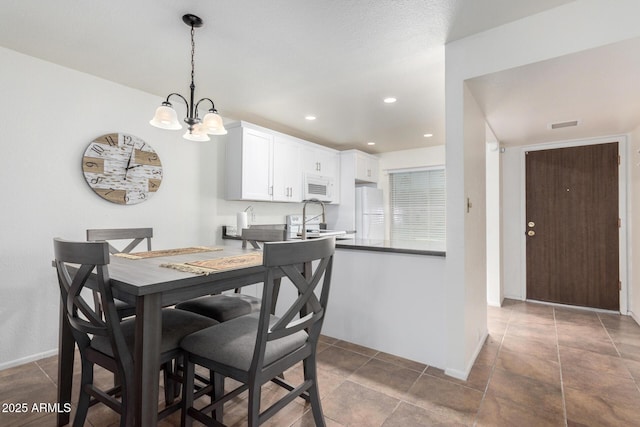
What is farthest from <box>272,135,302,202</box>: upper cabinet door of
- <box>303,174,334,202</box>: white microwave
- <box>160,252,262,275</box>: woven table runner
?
<box>160,252,262,275</box>: woven table runner

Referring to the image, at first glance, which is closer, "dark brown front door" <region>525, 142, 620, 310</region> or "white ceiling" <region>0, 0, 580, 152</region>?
"white ceiling" <region>0, 0, 580, 152</region>

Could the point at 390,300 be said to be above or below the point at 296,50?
below

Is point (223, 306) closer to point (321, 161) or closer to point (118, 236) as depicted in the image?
point (118, 236)

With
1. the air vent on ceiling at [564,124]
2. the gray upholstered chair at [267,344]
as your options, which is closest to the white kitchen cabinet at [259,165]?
the gray upholstered chair at [267,344]

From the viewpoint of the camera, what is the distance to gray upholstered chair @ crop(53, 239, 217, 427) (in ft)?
4.07

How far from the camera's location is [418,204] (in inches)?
207

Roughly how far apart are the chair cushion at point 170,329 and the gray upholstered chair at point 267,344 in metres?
0.06

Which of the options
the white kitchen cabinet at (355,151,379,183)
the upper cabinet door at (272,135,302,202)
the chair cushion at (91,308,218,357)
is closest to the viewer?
the chair cushion at (91,308,218,357)

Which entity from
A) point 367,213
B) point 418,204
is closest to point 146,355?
point 367,213

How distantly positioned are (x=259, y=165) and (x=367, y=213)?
2067 mm

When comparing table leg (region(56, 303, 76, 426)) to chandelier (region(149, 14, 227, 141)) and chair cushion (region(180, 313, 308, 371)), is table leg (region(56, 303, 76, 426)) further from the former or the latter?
chandelier (region(149, 14, 227, 141))

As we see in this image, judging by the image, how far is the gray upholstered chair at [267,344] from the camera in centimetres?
121

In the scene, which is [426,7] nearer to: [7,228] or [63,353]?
[63,353]

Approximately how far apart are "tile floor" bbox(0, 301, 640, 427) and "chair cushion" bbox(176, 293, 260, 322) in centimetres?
50
